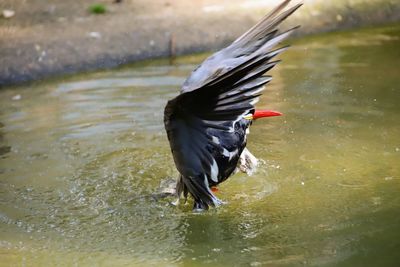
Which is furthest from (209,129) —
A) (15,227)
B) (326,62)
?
(326,62)

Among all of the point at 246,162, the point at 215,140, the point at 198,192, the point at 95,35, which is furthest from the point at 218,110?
the point at 95,35

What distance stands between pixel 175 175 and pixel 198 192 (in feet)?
2.66

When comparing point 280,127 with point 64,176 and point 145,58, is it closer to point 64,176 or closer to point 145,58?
point 64,176

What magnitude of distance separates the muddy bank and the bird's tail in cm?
358

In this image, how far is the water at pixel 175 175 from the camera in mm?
4242

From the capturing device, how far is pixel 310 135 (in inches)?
231

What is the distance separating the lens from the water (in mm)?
4242

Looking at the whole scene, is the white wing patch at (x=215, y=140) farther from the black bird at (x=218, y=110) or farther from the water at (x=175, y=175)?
the water at (x=175, y=175)

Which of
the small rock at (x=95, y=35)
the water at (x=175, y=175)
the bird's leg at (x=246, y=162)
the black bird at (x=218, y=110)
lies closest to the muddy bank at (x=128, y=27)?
the small rock at (x=95, y=35)

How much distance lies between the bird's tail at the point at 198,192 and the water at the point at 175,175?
82 millimetres

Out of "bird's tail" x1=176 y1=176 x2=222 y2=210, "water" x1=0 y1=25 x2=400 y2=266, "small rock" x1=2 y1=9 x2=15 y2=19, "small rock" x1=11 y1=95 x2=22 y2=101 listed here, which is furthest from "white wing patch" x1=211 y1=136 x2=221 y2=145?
"small rock" x1=2 y1=9 x2=15 y2=19

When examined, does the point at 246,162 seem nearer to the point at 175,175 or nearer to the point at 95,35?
the point at 175,175

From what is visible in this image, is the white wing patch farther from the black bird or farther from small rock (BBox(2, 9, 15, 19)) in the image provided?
small rock (BBox(2, 9, 15, 19))

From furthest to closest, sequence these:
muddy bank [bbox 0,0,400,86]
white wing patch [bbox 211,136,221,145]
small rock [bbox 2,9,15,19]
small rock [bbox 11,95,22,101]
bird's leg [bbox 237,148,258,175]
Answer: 1. small rock [bbox 2,9,15,19]
2. muddy bank [bbox 0,0,400,86]
3. small rock [bbox 11,95,22,101]
4. bird's leg [bbox 237,148,258,175]
5. white wing patch [bbox 211,136,221,145]
